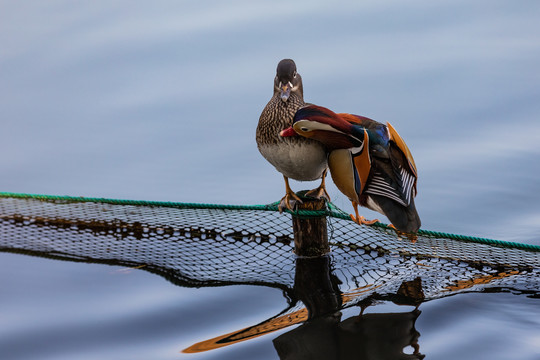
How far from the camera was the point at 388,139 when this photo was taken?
14.1ft

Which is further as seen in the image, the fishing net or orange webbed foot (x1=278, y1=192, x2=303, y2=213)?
orange webbed foot (x1=278, y1=192, x2=303, y2=213)

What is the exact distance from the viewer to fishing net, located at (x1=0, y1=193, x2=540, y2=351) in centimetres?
473

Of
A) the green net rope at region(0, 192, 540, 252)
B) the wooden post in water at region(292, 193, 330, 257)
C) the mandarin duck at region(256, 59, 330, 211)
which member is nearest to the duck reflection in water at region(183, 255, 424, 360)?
the wooden post in water at region(292, 193, 330, 257)

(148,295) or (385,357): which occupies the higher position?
(148,295)

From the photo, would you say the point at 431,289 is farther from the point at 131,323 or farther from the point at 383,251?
the point at 131,323

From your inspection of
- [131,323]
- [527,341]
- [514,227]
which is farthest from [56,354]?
[514,227]

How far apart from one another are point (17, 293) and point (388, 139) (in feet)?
8.29

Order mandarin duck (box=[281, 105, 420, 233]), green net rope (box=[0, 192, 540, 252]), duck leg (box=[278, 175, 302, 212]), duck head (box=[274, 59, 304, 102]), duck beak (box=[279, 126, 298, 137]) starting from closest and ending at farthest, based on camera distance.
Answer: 1. mandarin duck (box=[281, 105, 420, 233])
2. duck beak (box=[279, 126, 298, 137])
3. green net rope (box=[0, 192, 540, 252])
4. duck head (box=[274, 59, 304, 102])
5. duck leg (box=[278, 175, 302, 212])

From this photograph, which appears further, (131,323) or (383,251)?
(383,251)

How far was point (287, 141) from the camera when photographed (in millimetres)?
4477

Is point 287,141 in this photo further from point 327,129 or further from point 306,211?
point 306,211

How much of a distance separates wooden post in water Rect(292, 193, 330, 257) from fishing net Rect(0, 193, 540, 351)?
67 mm

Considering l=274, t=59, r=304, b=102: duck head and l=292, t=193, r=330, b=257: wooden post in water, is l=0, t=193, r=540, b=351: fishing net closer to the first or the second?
l=292, t=193, r=330, b=257: wooden post in water

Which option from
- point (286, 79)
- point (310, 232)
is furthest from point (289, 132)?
point (310, 232)
